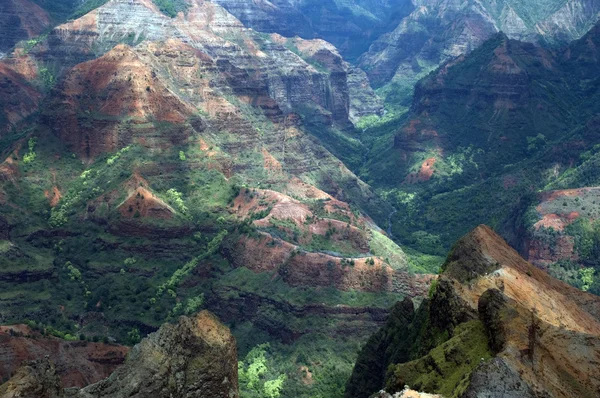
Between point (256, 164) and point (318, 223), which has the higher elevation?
point (318, 223)

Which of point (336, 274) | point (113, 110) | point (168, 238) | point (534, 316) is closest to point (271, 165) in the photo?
point (113, 110)

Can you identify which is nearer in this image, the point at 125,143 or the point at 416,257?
the point at 125,143

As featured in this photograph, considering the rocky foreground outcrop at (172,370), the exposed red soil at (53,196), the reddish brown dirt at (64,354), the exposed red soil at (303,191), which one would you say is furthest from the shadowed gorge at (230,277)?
the exposed red soil at (303,191)

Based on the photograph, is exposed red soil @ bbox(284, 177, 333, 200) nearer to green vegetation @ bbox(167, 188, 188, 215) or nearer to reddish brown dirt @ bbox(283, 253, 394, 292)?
green vegetation @ bbox(167, 188, 188, 215)

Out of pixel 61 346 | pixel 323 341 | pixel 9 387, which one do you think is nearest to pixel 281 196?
pixel 323 341

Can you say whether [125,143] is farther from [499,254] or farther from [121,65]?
[499,254]

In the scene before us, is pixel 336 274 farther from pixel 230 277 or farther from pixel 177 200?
pixel 177 200

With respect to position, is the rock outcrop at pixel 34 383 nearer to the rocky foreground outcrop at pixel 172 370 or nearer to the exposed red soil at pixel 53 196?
the rocky foreground outcrop at pixel 172 370
